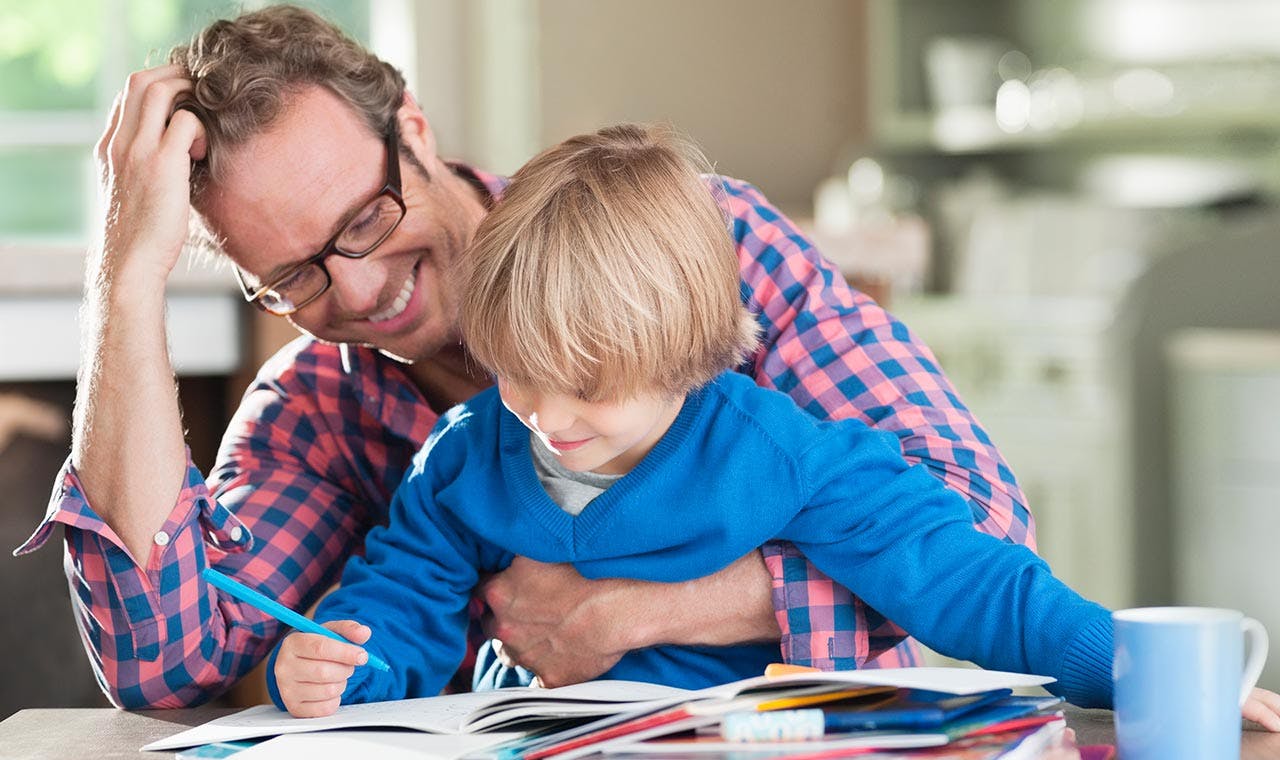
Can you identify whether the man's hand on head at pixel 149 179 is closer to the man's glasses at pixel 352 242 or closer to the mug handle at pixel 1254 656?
the man's glasses at pixel 352 242

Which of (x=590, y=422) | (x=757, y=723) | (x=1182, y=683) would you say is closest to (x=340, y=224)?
(x=590, y=422)

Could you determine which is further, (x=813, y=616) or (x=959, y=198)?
(x=959, y=198)

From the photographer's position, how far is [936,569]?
108 cm

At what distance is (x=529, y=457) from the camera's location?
1183 millimetres

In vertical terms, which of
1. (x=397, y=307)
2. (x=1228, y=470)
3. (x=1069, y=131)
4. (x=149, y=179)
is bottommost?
(x=1228, y=470)

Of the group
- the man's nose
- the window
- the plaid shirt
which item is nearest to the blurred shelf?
the window

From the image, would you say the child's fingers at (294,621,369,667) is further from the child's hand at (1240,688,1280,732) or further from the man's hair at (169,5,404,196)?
the child's hand at (1240,688,1280,732)

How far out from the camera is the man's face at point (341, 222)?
1.32m

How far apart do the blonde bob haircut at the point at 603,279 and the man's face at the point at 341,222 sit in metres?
0.24

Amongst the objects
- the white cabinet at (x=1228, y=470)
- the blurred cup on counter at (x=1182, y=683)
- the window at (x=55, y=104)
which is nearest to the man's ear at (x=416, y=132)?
the blurred cup on counter at (x=1182, y=683)

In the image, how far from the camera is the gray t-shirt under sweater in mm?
1184

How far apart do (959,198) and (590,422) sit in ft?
11.7

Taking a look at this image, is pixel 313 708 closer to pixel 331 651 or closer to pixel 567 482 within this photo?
pixel 331 651

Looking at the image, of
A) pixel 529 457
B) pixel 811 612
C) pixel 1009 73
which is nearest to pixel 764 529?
pixel 811 612
